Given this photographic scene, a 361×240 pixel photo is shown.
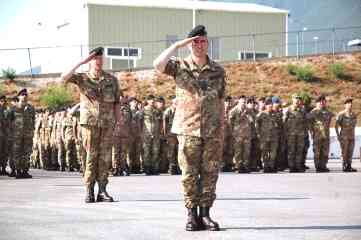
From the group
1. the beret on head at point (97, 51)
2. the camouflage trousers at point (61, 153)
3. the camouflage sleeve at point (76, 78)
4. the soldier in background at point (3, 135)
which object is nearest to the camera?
the camouflage sleeve at point (76, 78)

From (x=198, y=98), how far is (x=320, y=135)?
13.5m

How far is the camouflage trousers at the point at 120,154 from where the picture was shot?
2111cm

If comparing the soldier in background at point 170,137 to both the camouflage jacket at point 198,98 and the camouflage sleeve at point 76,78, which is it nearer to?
the camouflage sleeve at point 76,78

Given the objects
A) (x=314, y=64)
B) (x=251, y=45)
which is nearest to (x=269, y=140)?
(x=314, y=64)

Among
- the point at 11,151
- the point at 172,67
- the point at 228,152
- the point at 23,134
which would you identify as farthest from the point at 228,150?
the point at 172,67

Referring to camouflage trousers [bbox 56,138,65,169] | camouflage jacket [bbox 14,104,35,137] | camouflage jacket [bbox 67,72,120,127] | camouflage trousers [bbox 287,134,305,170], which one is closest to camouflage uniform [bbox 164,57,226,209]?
camouflage jacket [bbox 67,72,120,127]

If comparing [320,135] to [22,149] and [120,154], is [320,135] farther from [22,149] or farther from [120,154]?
[22,149]

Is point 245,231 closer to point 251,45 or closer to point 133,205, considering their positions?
point 133,205

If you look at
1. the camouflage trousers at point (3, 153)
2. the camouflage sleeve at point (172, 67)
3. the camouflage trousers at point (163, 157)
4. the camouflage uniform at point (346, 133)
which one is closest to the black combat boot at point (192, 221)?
the camouflage sleeve at point (172, 67)

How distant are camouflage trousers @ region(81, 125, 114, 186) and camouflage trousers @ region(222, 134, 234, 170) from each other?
10.8 meters

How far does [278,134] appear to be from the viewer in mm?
22953

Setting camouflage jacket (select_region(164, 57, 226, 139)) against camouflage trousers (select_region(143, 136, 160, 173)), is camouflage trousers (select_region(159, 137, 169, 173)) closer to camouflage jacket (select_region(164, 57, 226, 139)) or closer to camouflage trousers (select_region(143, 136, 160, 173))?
camouflage trousers (select_region(143, 136, 160, 173))

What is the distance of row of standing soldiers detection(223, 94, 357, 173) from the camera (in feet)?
73.4

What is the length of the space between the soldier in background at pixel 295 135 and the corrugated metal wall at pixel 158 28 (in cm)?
2587
